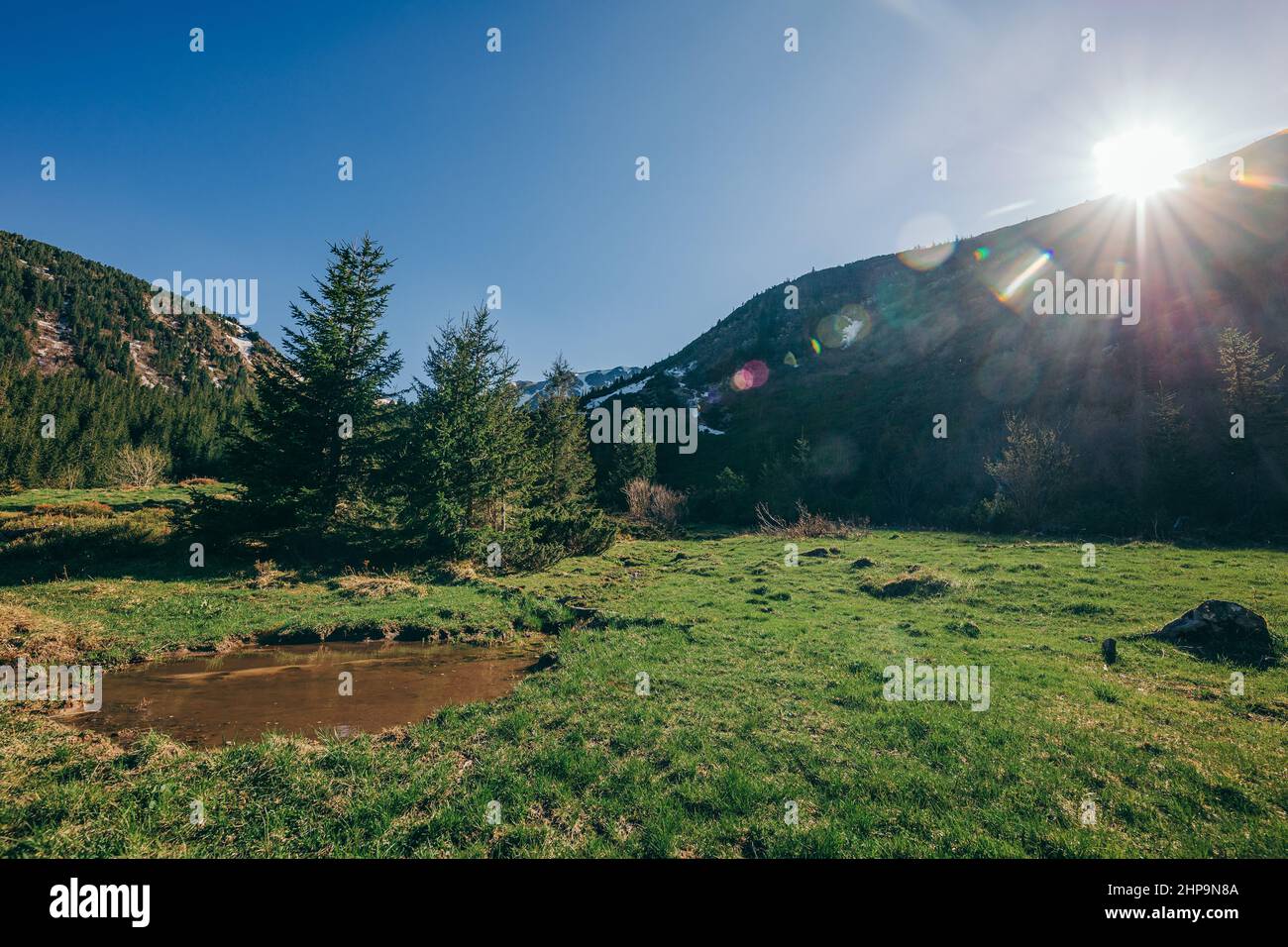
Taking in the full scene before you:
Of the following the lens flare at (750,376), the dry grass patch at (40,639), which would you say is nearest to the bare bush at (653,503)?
the dry grass patch at (40,639)

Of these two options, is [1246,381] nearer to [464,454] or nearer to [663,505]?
[663,505]

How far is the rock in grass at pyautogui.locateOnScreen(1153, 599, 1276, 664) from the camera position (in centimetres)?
1017

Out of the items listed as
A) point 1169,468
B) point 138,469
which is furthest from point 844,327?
point 138,469

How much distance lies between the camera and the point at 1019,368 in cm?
5725

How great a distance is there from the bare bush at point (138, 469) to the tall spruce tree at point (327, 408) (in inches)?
2465

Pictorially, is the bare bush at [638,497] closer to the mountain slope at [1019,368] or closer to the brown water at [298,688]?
the mountain slope at [1019,368]

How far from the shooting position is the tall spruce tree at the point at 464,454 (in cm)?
2323

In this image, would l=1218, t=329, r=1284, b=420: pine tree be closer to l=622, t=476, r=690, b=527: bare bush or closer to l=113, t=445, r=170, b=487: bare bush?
l=622, t=476, r=690, b=527: bare bush

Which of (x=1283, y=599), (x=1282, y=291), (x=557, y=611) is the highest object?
(x=1282, y=291)

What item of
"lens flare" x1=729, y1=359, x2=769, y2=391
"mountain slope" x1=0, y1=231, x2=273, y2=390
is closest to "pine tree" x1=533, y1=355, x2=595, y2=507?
"lens flare" x1=729, y1=359, x2=769, y2=391
